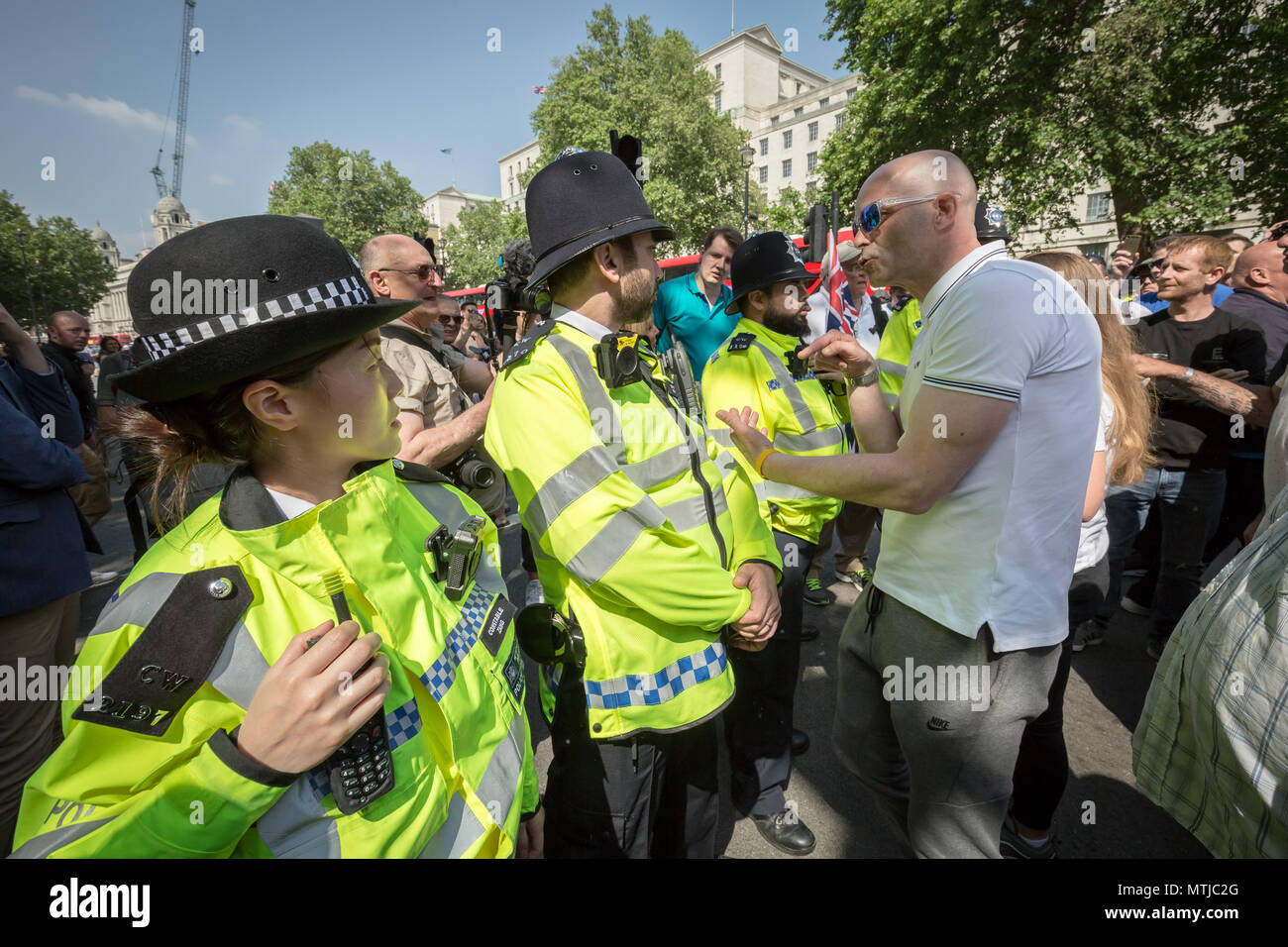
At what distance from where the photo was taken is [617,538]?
1.51m

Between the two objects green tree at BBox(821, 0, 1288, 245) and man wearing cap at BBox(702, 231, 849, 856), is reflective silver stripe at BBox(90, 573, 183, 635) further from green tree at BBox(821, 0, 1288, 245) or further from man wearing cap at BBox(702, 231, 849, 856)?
green tree at BBox(821, 0, 1288, 245)

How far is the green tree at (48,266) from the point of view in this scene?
28016 mm

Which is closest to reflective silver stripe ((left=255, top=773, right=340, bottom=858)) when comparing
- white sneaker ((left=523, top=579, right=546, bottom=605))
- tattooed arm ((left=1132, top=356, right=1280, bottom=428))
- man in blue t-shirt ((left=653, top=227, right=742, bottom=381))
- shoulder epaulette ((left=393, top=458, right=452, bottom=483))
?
shoulder epaulette ((left=393, top=458, right=452, bottom=483))

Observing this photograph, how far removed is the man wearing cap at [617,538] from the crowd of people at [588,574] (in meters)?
0.01

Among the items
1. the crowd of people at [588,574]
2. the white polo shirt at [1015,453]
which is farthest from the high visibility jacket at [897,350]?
the white polo shirt at [1015,453]

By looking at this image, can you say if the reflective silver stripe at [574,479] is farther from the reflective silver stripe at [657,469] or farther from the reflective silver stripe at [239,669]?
the reflective silver stripe at [239,669]

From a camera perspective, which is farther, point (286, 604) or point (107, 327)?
point (107, 327)
